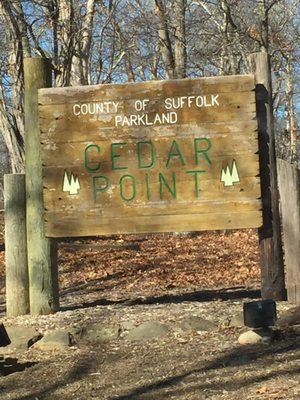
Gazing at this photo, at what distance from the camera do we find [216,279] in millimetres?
11648

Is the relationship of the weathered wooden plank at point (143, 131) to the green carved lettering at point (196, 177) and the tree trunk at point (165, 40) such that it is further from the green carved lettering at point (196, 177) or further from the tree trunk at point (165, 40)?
the tree trunk at point (165, 40)

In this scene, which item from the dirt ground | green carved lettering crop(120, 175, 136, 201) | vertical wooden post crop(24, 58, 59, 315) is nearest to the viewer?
the dirt ground

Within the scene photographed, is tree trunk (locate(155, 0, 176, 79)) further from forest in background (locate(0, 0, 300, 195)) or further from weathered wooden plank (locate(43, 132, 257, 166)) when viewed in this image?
weathered wooden plank (locate(43, 132, 257, 166))

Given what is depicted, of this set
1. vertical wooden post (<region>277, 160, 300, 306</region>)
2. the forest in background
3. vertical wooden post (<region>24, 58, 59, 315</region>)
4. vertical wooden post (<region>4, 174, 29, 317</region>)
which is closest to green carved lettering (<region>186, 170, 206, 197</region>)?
vertical wooden post (<region>277, 160, 300, 306</region>)

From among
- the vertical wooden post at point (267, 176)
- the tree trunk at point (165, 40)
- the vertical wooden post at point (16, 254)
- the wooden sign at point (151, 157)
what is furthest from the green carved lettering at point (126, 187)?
the tree trunk at point (165, 40)

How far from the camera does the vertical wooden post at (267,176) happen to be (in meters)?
7.18

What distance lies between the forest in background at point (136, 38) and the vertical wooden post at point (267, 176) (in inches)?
323

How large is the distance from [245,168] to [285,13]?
62.4ft

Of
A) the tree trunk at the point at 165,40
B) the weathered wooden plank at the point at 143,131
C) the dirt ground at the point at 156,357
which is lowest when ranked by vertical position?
the dirt ground at the point at 156,357

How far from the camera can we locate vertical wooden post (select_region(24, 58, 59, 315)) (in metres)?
7.41

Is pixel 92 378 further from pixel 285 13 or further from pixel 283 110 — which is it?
pixel 283 110

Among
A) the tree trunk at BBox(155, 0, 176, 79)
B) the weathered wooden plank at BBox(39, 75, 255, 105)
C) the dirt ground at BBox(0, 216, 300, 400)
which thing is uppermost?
the tree trunk at BBox(155, 0, 176, 79)

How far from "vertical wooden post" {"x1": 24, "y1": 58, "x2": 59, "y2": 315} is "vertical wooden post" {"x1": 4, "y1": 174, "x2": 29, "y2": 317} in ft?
0.23

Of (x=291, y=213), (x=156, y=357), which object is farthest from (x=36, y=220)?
(x=291, y=213)
